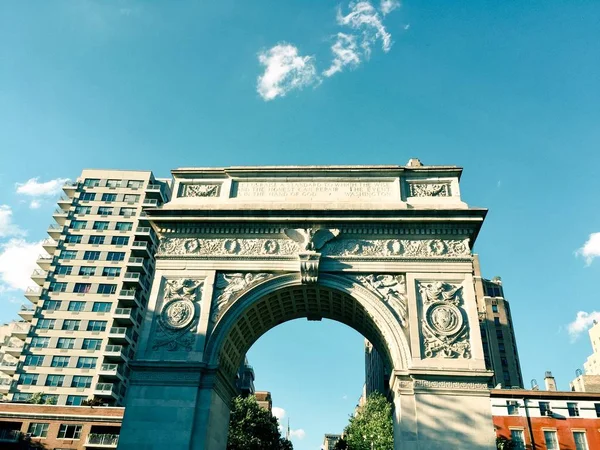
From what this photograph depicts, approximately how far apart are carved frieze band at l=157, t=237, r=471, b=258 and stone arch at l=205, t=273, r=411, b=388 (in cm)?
139

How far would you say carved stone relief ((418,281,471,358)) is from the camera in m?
20.5

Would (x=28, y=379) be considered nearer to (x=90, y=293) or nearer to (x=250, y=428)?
(x=90, y=293)

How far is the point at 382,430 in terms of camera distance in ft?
134

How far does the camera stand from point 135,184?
66.6 meters

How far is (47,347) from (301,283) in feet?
150

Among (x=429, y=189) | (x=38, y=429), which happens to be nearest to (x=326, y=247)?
(x=429, y=189)

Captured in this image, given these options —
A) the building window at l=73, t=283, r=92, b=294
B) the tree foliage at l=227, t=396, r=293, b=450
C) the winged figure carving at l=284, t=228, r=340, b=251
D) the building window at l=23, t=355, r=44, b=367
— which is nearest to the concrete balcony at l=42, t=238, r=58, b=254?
the building window at l=73, t=283, r=92, b=294

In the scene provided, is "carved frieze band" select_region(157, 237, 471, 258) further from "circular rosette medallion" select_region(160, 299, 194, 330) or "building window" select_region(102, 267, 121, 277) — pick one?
"building window" select_region(102, 267, 121, 277)

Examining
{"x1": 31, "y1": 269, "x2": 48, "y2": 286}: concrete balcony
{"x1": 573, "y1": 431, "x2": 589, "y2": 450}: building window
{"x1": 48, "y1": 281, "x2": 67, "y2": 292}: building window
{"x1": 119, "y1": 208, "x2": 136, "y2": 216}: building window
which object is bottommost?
{"x1": 573, "y1": 431, "x2": 589, "y2": 450}: building window

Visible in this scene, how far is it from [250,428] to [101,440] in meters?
14.1

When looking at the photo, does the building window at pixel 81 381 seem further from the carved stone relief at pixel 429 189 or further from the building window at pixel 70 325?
the carved stone relief at pixel 429 189

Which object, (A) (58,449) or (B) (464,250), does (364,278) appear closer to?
(B) (464,250)

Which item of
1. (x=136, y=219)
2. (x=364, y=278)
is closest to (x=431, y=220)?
(x=364, y=278)

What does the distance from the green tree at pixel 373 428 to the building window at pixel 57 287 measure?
124ft
